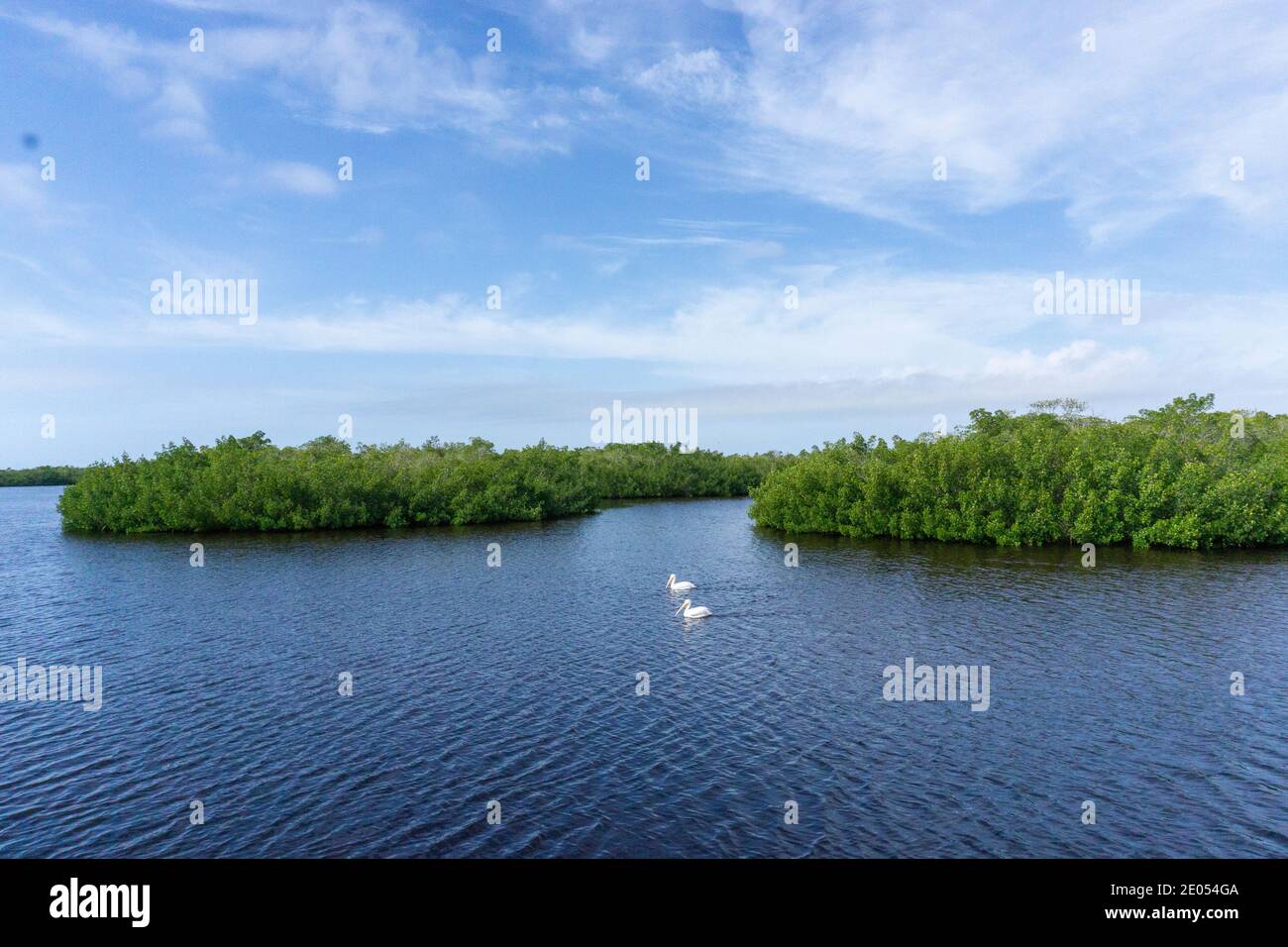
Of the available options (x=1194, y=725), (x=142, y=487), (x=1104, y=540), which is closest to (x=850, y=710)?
(x=1194, y=725)

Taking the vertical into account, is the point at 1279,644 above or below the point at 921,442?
below

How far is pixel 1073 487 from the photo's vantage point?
225ft

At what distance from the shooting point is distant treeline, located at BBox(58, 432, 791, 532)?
88188 millimetres

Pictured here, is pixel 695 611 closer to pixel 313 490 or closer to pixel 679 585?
pixel 679 585

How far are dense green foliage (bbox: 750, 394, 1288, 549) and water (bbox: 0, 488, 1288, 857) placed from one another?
14806 millimetres

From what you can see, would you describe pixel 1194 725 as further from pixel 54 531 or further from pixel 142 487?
pixel 54 531

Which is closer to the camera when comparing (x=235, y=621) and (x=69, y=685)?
(x=69, y=685)

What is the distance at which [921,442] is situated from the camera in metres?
85.4

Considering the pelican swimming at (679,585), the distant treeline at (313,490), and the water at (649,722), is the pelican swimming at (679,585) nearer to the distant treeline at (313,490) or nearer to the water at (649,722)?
the water at (649,722)

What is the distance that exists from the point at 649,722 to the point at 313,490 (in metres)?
77.9

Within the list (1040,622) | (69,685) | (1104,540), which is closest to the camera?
(69,685)

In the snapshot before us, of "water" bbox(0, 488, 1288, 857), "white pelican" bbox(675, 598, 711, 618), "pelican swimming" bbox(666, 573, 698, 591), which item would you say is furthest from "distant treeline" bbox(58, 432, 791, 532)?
"white pelican" bbox(675, 598, 711, 618)

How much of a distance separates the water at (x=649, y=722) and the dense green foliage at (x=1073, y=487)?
583 inches

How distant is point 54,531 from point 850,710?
349ft
